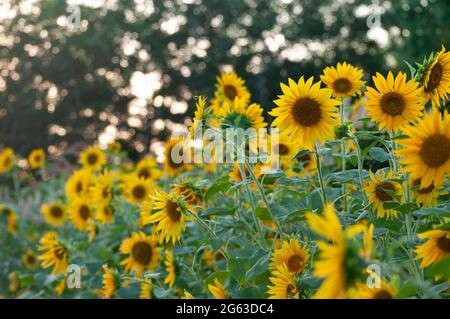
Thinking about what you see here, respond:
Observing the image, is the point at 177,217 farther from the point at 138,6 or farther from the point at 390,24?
the point at 138,6

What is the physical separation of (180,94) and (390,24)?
5.95 metres

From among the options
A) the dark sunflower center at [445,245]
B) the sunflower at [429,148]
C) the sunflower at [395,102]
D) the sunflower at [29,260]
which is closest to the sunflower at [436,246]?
the dark sunflower center at [445,245]

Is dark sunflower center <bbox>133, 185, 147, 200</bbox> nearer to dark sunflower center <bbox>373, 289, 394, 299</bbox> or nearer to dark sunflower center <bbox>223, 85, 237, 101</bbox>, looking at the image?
dark sunflower center <bbox>223, 85, 237, 101</bbox>

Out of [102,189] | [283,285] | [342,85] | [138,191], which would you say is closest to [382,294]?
[283,285]

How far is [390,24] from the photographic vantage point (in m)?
16.2

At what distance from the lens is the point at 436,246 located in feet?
4.36

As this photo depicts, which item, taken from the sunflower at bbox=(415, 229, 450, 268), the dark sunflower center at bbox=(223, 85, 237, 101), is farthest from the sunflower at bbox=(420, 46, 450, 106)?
the dark sunflower center at bbox=(223, 85, 237, 101)

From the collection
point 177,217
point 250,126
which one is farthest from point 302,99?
point 177,217

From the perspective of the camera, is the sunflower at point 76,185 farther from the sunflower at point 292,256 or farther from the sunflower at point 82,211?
the sunflower at point 292,256

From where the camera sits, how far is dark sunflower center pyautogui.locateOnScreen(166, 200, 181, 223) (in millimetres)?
1928

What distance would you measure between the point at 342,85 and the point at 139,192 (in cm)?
147

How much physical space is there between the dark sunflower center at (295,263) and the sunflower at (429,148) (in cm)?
46

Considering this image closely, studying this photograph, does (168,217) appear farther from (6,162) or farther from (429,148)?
(6,162)

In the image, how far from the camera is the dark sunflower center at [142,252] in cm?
269
